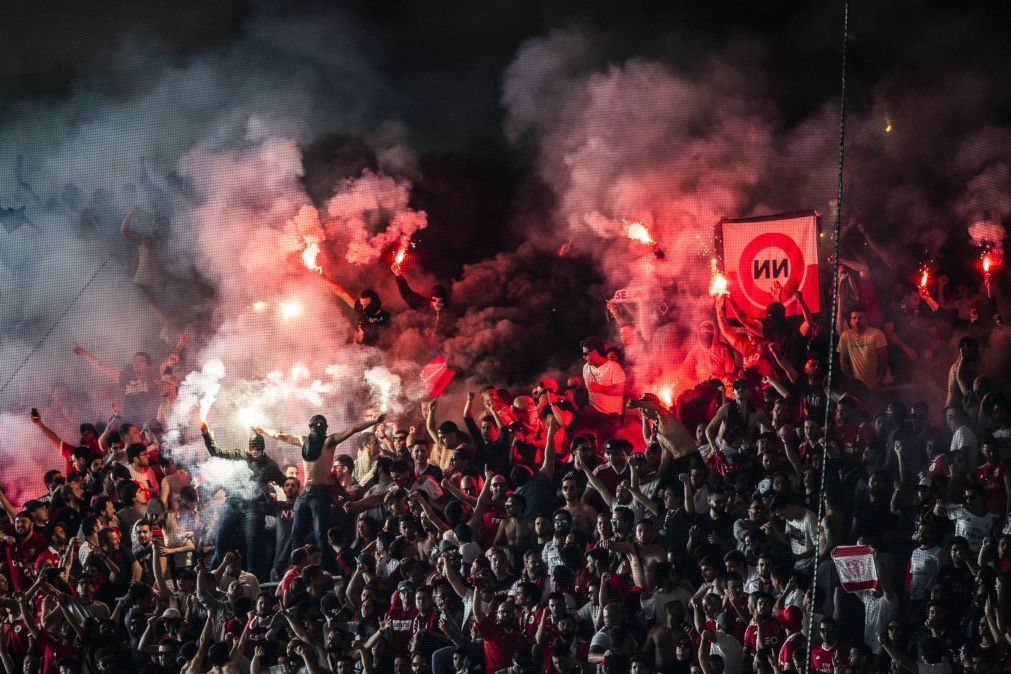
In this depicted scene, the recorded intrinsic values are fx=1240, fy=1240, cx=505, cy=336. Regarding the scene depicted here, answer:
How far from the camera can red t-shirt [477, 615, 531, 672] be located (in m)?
5.00

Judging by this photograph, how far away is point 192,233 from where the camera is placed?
8.05 m

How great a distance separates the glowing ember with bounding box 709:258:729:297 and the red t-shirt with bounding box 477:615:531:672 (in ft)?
7.36

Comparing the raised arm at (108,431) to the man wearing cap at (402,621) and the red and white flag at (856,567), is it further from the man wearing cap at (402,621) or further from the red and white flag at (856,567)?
the red and white flag at (856,567)

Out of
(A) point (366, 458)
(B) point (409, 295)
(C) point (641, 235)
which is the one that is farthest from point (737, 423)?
(B) point (409, 295)

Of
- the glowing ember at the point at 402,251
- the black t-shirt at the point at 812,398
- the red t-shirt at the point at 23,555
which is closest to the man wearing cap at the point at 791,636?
the black t-shirt at the point at 812,398

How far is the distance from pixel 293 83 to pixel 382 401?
2223 millimetres

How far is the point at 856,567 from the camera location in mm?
4660

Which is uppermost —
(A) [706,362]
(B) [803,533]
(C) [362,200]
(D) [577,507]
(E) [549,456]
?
(C) [362,200]

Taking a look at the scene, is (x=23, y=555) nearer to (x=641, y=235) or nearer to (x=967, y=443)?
(x=641, y=235)

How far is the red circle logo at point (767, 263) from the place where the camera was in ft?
20.4

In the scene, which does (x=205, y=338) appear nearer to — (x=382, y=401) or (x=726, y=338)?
(x=382, y=401)

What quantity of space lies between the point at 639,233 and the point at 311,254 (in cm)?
208

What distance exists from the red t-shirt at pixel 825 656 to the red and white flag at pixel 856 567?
0.24 meters

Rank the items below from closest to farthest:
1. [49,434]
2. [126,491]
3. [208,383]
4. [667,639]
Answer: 1. [667,639]
2. [126,491]
3. [208,383]
4. [49,434]
